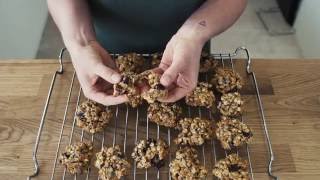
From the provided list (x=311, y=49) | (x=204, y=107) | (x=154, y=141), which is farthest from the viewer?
(x=311, y=49)

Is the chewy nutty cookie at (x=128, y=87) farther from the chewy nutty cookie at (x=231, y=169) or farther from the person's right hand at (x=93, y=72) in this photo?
the chewy nutty cookie at (x=231, y=169)

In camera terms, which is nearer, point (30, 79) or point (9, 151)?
point (9, 151)

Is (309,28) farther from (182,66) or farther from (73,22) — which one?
(73,22)

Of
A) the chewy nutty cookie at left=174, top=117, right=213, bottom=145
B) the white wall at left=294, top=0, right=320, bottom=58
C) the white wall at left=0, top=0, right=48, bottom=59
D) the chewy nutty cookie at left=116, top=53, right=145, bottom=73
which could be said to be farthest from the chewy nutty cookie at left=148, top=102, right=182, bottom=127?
the white wall at left=294, top=0, right=320, bottom=58

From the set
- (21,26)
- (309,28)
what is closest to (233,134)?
(309,28)

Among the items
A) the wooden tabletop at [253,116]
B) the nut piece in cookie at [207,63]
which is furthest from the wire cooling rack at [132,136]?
the nut piece in cookie at [207,63]

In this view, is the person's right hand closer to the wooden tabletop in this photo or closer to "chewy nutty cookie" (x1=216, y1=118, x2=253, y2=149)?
the wooden tabletop

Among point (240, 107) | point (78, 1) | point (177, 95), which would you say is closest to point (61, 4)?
point (78, 1)

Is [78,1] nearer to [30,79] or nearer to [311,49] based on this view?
[30,79]
